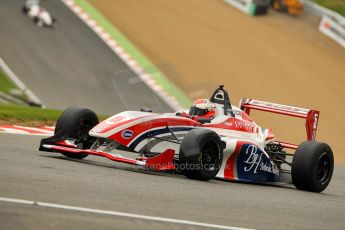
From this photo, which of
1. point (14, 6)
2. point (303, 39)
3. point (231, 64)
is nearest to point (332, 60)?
point (303, 39)

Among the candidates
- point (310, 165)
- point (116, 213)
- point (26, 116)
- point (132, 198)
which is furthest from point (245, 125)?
point (26, 116)

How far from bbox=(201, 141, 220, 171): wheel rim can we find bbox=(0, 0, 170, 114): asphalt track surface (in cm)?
941

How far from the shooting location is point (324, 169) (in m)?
12.6

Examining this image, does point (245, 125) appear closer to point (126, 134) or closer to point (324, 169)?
point (324, 169)

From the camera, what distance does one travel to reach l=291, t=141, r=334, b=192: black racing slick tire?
12.0 meters

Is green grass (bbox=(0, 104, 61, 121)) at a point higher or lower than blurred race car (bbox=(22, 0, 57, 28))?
lower

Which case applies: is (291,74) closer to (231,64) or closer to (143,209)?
(231,64)

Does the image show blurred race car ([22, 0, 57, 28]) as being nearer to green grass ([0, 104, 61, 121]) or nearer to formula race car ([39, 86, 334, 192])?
green grass ([0, 104, 61, 121])

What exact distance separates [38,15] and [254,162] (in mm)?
15555

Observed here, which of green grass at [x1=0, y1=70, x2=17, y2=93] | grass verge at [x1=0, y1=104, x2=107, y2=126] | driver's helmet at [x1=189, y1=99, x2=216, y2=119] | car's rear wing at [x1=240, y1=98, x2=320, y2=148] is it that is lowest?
grass verge at [x1=0, y1=104, x2=107, y2=126]

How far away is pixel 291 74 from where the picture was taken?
A: 27578mm

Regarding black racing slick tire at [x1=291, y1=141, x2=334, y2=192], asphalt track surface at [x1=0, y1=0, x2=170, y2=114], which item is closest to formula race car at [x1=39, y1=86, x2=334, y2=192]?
black racing slick tire at [x1=291, y1=141, x2=334, y2=192]

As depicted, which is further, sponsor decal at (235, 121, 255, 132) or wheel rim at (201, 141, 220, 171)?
sponsor decal at (235, 121, 255, 132)

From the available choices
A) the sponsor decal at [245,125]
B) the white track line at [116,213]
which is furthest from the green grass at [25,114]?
the white track line at [116,213]
